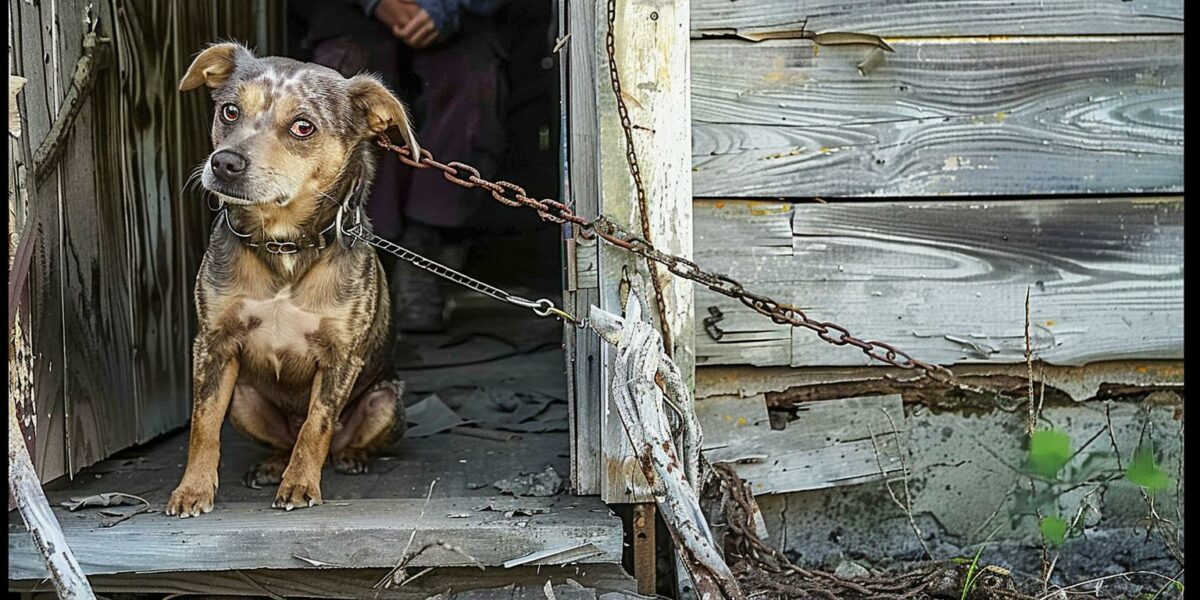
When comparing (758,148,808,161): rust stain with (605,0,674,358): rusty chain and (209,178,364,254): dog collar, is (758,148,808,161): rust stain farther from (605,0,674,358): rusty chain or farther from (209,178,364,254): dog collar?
(209,178,364,254): dog collar

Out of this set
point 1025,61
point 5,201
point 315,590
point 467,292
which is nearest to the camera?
point 5,201

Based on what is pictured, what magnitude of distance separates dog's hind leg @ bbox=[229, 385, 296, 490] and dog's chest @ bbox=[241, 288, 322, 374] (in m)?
0.31

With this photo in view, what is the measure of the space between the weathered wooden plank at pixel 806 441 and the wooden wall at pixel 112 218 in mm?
1875

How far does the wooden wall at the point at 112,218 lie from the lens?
296 centimetres

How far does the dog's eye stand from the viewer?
2836 mm

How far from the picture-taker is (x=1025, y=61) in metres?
3.23

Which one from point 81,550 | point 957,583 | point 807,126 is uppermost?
point 807,126

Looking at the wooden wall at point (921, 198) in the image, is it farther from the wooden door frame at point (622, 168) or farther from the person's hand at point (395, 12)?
the person's hand at point (395, 12)

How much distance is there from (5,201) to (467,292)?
3.64 metres

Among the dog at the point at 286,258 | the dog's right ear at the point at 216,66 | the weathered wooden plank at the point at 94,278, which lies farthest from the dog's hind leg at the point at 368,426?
the dog's right ear at the point at 216,66

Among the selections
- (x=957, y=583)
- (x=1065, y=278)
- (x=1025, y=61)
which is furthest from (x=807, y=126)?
(x=957, y=583)

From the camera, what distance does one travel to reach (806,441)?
Result: 3336 mm

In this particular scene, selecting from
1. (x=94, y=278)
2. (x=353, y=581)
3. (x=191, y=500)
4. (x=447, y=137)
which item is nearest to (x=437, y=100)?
(x=447, y=137)

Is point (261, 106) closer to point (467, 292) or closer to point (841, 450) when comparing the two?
point (841, 450)
